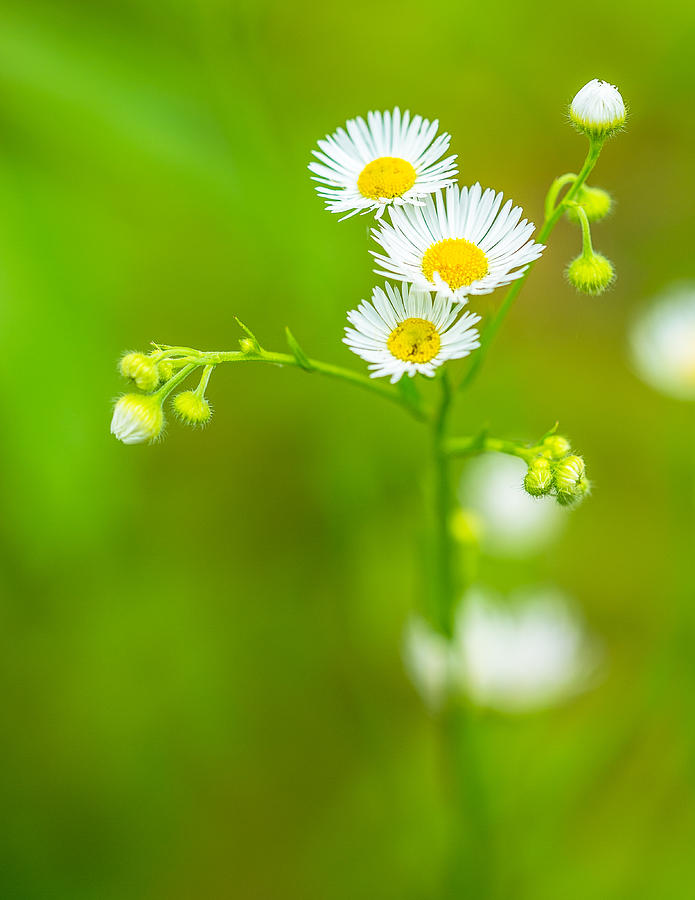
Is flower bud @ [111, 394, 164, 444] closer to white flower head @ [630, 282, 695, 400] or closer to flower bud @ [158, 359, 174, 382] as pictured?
flower bud @ [158, 359, 174, 382]

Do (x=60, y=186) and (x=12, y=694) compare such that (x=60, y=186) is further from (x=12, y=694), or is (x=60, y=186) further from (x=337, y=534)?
(x=12, y=694)

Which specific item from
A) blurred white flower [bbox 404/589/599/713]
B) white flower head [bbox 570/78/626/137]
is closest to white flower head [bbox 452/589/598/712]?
blurred white flower [bbox 404/589/599/713]

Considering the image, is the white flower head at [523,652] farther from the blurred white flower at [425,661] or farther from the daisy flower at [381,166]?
the daisy flower at [381,166]

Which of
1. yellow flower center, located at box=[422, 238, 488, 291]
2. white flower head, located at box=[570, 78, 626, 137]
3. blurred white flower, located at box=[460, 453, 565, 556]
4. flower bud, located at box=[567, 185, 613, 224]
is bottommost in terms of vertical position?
yellow flower center, located at box=[422, 238, 488, 291]

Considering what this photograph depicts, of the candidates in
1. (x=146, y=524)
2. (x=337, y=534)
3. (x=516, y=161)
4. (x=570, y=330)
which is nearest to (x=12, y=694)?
(x=146, y=524)

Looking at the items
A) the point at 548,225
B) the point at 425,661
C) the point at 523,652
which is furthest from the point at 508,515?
the point at 548,225
